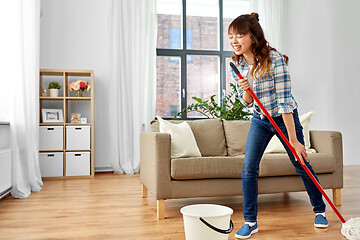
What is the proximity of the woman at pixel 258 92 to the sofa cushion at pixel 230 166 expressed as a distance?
1.32 feet

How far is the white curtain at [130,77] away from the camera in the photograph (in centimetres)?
445

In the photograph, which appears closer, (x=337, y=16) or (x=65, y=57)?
(x=65, y=57)

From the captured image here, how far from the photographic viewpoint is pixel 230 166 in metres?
2.31

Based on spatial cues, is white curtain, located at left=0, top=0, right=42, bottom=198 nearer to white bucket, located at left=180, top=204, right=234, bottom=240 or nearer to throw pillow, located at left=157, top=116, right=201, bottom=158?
throw pillow, located at left=157, top=116, right=201, bottom=158

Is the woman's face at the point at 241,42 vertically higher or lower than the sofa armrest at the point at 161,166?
higher

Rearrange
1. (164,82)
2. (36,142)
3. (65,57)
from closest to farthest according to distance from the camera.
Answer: (36,142), (65,57), (164,82)

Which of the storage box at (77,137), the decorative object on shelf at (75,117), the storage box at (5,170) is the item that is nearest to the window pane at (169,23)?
the decorative object on shelf at (75,117)

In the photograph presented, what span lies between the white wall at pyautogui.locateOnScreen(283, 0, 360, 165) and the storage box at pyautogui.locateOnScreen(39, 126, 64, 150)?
3.58 meters

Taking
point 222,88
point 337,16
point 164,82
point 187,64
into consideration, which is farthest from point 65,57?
point 337,16

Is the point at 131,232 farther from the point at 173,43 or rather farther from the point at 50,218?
the point at 173,43

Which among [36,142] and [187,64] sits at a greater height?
[187,64]

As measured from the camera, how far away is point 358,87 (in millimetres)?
5129

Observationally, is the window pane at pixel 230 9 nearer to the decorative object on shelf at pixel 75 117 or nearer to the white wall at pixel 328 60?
the white wall at pixel 328 60

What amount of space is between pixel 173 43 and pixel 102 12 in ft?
3.68
